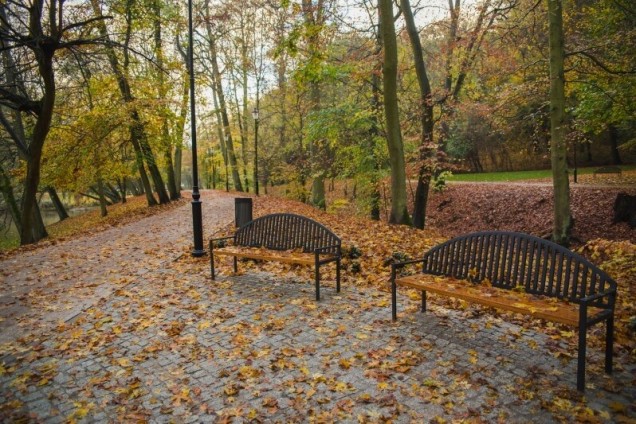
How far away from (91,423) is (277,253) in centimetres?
369

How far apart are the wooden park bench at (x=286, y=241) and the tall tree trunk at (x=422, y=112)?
6.36m

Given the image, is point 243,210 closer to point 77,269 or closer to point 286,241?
point 286,241

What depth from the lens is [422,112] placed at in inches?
476

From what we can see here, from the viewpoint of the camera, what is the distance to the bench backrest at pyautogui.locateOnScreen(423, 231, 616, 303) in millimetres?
3814

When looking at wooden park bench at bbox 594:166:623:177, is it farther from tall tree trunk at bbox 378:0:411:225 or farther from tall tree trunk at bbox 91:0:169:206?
tall tree trunk at bbox 91:0:169:206

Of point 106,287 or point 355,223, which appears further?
point 355,223

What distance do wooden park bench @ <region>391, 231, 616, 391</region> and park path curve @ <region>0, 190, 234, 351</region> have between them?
4660mm

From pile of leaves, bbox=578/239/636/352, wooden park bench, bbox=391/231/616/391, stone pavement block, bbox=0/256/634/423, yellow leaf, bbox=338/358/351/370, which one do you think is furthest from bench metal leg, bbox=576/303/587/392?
yellow leaf, bbox=338/358/351/370

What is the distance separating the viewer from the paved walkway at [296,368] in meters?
3.13

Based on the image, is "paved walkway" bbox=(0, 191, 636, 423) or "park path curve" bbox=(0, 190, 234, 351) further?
"park path curve" bbox=(0, 190, 234, 351)

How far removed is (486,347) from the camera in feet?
13.3

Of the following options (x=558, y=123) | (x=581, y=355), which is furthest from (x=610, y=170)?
(x=581, y=355)

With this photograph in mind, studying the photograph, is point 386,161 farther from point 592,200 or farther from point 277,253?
point 277,253

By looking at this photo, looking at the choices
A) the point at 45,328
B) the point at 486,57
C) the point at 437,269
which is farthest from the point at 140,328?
the point at 486,57
